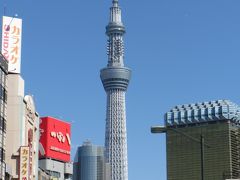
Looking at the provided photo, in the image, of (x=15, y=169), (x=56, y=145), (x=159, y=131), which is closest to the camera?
(x=159, y=131)

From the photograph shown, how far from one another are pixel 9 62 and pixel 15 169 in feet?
47.4

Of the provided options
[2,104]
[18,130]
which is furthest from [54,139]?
[2,104]

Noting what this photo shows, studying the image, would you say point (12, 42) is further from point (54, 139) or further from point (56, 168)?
point (56, 168)

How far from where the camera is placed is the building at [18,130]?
9562 cm

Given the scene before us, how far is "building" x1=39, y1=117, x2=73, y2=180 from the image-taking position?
407ft

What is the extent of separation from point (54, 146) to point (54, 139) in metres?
1.74

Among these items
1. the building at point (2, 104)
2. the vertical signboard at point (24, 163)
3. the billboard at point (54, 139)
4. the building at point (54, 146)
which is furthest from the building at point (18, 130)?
the building at point (54, 146)

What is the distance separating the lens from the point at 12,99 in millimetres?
98875

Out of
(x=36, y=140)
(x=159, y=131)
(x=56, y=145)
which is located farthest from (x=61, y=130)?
(x=159, y=131)

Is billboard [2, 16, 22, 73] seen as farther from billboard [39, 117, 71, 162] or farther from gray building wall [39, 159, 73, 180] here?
gray building wall [39, 159, 73, 180]

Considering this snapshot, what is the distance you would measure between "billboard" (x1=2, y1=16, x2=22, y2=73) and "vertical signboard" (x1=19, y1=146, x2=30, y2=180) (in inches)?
430

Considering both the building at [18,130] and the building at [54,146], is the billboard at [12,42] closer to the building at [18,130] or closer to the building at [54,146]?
the building at [18,130]

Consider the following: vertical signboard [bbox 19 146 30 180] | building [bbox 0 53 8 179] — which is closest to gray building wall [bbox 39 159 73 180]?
vertical signboard [bbox 19 146 30 180]

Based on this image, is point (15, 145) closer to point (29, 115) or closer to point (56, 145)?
point (29, 115)
